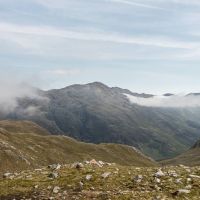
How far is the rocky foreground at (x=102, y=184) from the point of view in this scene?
25.7 metres

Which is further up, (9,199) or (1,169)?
(9,199)

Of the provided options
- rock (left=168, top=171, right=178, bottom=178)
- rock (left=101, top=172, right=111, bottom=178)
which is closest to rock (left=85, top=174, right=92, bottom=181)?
rock (left=101, top=172, right=111, bottom=178)

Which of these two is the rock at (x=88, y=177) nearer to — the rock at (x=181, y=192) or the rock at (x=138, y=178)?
the rock at (x=138, y=178)

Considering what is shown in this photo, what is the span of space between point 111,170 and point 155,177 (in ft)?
12.2

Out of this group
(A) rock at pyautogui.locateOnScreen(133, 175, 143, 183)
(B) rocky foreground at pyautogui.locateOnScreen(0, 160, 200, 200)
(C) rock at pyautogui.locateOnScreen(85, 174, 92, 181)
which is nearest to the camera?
(B) rocky foreground at pyautogui.locateOnScreen(0, 160, 200, 200)

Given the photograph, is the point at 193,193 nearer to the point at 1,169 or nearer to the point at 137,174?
the point at 137,174

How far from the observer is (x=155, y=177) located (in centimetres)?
2859

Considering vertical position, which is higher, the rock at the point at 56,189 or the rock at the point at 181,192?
the rock at the point at 181,192

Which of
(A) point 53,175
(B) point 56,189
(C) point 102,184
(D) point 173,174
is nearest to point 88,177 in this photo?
(C) point 102,184

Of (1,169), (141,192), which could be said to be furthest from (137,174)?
(1,169)

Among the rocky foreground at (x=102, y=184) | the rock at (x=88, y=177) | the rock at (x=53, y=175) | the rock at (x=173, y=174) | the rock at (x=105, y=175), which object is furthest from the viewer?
the rock at (x=53, y=175)

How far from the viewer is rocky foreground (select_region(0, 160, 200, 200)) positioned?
25734 mm

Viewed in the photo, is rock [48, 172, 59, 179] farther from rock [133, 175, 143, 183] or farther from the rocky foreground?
rock [133, 175, 143, 183]

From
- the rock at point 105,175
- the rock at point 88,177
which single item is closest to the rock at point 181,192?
the rock at point 105,175
